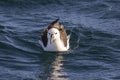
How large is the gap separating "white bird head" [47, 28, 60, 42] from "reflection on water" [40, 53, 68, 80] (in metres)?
0.52

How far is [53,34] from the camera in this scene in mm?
19125

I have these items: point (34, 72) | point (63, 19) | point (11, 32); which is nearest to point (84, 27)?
point (63, 19)

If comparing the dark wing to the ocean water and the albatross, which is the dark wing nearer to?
the albatross

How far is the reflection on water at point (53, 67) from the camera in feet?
56.2

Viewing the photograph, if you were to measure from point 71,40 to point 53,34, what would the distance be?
6.54 feet

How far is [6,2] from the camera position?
24625 millimetres

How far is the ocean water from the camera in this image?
57.7ft

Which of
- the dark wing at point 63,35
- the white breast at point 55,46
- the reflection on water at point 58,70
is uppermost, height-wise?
the dark wing at point 63,35

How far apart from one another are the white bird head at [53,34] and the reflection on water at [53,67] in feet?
1.71

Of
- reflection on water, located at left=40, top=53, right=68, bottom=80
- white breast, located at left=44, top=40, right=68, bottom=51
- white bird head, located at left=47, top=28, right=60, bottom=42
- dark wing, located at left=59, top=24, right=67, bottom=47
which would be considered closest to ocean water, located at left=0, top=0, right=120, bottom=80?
reflection on water, located at left=40, top=53, right=68, bottom=80

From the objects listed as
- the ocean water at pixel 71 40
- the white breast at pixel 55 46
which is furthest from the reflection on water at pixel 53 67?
the white breast at pixel 55 46

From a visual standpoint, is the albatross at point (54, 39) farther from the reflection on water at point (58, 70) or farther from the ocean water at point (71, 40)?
the reflection on water at point (58, 70)

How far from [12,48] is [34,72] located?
8.18 feet

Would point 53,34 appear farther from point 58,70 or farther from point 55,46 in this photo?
point 58,70
